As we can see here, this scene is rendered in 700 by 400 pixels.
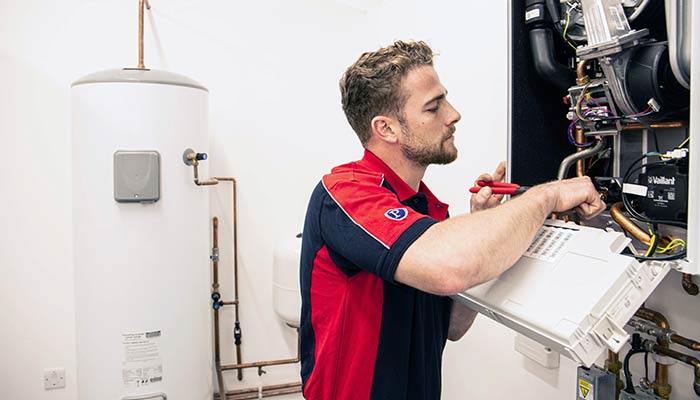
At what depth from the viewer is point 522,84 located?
102 cm

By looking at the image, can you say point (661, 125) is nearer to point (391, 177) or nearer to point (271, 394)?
point (391, 177)

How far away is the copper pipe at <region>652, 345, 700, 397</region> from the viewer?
2.86ft

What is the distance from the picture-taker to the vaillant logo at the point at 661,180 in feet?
2.55

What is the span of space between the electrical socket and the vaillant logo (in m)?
2.29

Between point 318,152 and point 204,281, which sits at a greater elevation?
point 318,152

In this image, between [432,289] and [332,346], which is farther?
[332,346]

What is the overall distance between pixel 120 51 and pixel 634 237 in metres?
2.04

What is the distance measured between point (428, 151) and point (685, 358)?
25.1 inches

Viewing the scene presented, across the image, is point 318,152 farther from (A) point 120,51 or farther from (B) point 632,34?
(B) point 632,34

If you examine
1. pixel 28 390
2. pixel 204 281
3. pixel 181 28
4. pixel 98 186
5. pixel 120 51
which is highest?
pixel 181 28

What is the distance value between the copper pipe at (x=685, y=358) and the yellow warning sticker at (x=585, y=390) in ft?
0.49

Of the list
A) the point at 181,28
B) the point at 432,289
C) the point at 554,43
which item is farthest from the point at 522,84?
the point at 181,28

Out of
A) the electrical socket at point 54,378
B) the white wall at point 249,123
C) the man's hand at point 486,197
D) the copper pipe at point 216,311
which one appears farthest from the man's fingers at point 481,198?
the electrical socket at point 54,378

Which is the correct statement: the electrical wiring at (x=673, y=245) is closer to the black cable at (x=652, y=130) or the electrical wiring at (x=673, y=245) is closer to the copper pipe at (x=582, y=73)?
the black cable at (x=652, y=130)
